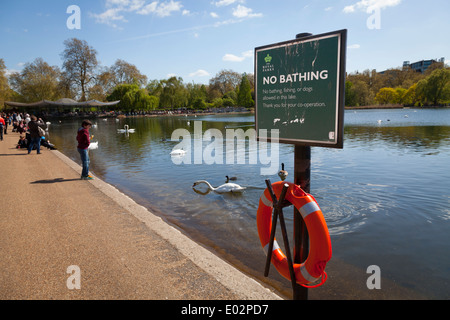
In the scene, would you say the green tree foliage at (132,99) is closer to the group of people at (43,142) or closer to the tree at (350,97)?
the group of people at (43,142)

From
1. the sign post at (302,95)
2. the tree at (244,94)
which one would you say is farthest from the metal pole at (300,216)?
the tree at (244,94)

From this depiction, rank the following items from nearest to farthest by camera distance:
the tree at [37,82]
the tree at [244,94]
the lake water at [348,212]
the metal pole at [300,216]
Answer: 1. the metal pole at [300,216]
2. the lake water at [348,212]
3. the tree at [37,82]
4. the tree at [244,94]

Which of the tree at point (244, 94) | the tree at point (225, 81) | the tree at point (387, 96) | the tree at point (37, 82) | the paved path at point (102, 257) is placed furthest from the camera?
the tree at point (225, 81)

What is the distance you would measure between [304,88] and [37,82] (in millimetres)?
91229

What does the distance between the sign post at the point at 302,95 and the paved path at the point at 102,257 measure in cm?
127

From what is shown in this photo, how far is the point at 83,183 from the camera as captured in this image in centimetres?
886

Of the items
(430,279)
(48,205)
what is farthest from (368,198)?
(48,205)

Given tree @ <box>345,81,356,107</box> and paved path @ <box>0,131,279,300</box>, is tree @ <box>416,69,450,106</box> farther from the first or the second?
paved path @ <box>0,131,279,300</box>

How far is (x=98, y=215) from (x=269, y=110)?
179 inches

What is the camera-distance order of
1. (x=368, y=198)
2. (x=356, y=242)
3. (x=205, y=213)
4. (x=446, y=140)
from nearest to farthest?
(x=356, y=242), (x=205, y=213), (x=368, y=198), (x=446, y=140)

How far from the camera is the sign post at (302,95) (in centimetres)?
240

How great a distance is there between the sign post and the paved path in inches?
49.9

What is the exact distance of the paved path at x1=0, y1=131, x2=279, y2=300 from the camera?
3375 mm
